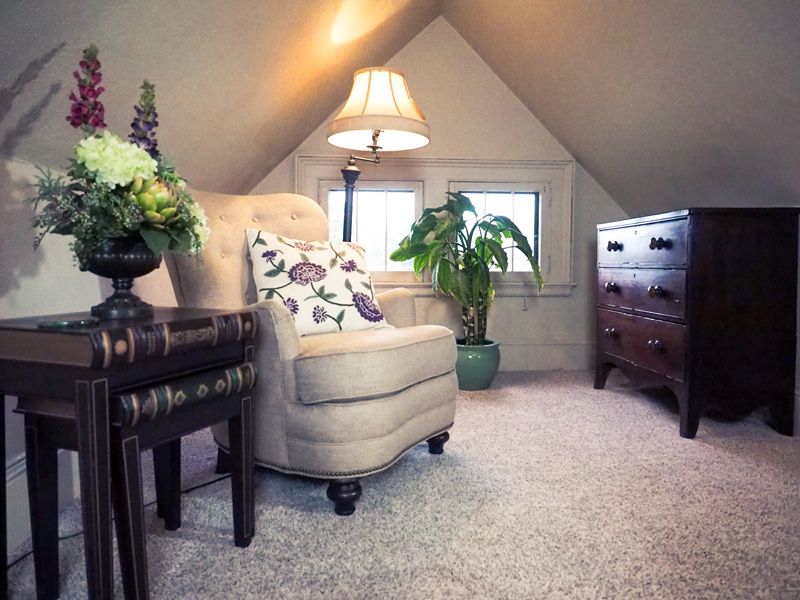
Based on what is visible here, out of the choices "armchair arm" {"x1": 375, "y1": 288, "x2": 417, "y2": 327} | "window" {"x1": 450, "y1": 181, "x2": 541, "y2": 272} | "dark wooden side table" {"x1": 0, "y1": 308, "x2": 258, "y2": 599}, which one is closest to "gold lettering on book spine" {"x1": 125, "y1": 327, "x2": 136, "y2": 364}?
"dark wooden side table" {"x1": 0, "y1": 308, "x2": 258, "y2": 599}

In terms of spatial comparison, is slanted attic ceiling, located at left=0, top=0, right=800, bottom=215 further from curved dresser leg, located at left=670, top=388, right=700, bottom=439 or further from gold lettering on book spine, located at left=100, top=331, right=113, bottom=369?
curved dresser leg, located at left=670, top=388, right=700, bottom=439

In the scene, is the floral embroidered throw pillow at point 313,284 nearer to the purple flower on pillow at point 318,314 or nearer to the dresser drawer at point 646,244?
the purple flower on pillow at point 318,314

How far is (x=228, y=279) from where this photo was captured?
187 cm

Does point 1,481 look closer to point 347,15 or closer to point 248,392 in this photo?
point 248,392

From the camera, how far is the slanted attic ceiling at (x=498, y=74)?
1.37m

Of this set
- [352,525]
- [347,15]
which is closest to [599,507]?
[352,525]

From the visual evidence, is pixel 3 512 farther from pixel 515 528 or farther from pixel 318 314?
pixel 515 528

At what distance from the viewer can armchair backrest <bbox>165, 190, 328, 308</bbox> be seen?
176 centimetres

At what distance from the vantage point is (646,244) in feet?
8.14

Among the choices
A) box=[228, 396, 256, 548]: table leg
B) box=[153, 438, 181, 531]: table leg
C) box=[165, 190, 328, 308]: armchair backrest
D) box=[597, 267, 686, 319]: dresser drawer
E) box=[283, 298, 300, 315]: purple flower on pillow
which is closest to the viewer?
box=[228, 396, 256, 548]: table leg

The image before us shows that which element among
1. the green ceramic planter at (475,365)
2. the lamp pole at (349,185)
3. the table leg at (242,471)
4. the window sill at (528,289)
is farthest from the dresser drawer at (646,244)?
the table leg at (242,471)

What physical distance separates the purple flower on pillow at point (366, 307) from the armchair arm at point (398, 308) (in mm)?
123

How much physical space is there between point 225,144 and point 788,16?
2130mm

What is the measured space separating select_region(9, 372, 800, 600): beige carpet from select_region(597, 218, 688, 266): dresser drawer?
29.2 inches
